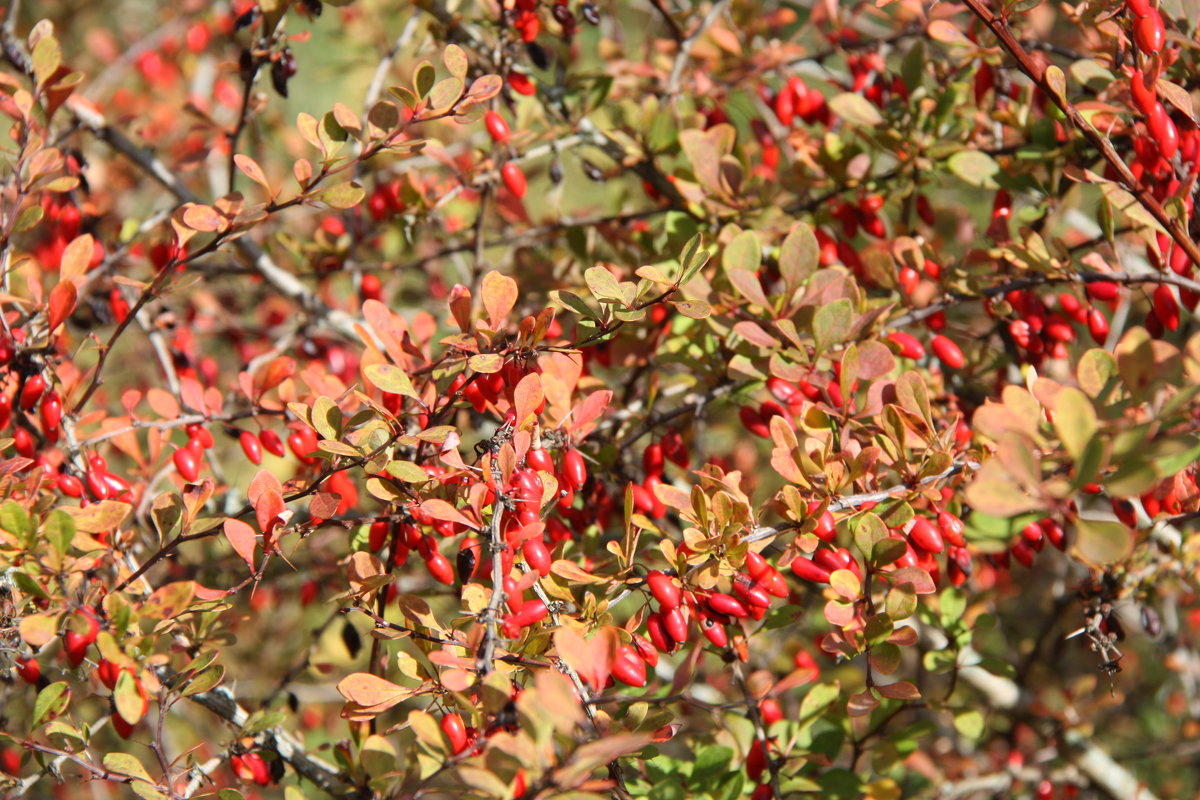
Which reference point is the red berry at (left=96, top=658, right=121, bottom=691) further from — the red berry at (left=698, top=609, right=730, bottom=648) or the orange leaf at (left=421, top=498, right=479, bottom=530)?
the red berry at (left=698, top=609, right=730, bottom=648)

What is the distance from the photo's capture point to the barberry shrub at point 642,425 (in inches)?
42.5

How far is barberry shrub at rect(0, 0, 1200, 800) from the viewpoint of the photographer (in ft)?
3.54

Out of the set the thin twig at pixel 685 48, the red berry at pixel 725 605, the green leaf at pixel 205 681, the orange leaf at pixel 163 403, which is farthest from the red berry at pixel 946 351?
the orange leaf at pixel 163 403

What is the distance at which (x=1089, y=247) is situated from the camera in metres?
1.78

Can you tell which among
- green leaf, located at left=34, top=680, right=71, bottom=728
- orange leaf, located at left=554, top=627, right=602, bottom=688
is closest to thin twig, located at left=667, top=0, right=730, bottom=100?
orange leaf, located at left=554, top=627, right=602, bottom=688

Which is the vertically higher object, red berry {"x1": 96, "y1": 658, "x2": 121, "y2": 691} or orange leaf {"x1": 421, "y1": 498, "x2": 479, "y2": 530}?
orange leaf {"x1": 421, "y1": 498, "x2": 479, "y2": 530}

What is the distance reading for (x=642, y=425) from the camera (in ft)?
5.24

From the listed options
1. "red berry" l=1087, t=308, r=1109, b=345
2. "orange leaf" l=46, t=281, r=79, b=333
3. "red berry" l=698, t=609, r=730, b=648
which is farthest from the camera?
"red berry" l=1087, t=308, r=1109, b=345

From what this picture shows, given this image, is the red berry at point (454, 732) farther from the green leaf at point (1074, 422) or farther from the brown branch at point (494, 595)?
the green leaf at point (1074, 422)

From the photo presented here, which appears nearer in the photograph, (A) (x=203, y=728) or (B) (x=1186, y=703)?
(B) (x=1186, y=703)

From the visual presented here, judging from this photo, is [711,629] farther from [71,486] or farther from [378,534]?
[71,486]

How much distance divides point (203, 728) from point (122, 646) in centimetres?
234

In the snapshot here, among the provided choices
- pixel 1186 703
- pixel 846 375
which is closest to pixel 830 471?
pixel 846 375

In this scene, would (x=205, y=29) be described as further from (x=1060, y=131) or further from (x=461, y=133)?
(x=1060, y=131)
